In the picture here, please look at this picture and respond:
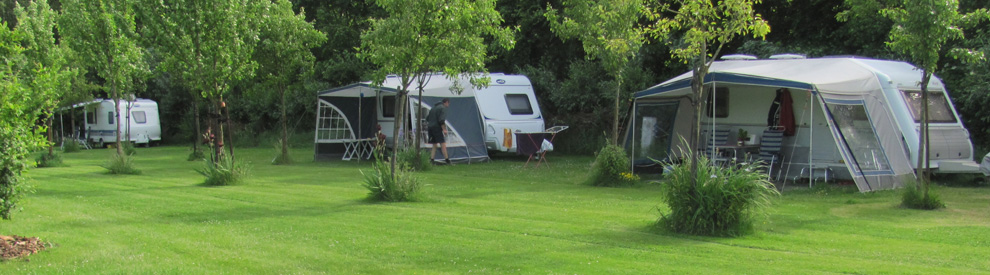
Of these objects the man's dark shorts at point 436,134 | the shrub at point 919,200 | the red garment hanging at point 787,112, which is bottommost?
the shrub at point 919,200

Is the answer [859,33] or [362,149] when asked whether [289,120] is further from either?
[859,33]

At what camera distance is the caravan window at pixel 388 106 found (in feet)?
62.8

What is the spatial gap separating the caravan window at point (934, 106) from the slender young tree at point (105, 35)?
1358 centimetres

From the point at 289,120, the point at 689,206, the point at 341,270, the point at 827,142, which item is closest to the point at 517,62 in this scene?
the point at 289,120

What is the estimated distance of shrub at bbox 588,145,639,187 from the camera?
12617 mm

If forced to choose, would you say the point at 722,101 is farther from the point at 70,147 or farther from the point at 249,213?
the point at 70,147

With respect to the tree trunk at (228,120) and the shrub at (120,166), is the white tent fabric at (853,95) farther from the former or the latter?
the shrub at (120,166)

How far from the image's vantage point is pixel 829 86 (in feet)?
38.4

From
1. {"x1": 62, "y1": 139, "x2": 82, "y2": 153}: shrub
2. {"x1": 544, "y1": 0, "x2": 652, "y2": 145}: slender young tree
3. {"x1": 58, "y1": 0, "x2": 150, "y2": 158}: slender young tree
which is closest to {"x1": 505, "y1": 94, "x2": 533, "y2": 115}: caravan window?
{"x1": 544, "y1": 0, "x2": 652, "y2": 145}: slender young tree

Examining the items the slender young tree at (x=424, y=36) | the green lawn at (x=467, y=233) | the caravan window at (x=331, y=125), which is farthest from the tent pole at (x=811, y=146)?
the caravan window at (x=331, y=125)

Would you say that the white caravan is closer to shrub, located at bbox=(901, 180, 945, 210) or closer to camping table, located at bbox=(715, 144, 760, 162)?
camping table, located at bbox=(715, 144, 760, 162)

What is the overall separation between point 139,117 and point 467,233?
2691 cm

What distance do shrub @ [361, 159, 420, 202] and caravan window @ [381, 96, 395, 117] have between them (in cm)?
856

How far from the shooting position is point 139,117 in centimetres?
3086
